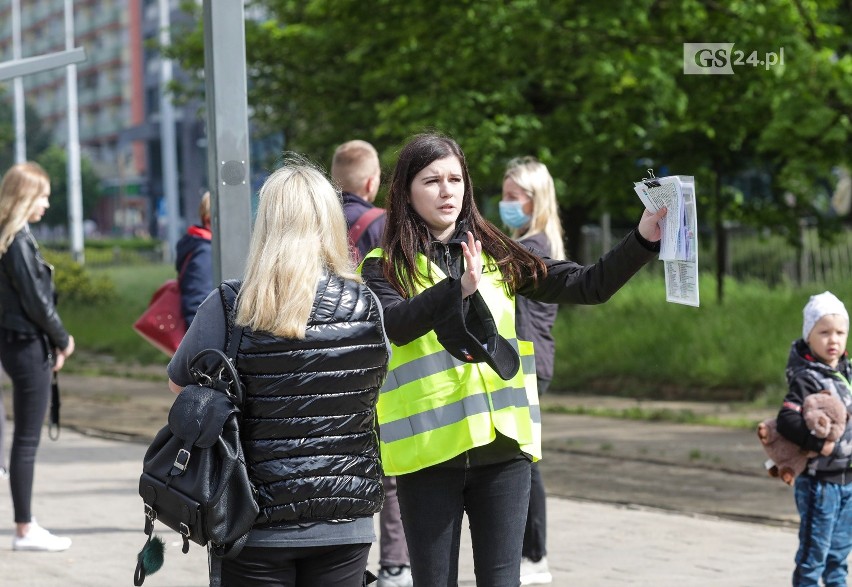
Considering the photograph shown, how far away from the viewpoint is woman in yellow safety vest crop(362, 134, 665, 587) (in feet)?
13.0

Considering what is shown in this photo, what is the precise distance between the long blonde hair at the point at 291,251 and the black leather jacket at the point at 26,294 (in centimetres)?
361

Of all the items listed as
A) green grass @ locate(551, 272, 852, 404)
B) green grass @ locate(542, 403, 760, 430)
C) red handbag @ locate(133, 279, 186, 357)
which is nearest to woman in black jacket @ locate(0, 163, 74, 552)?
red handbag @ locate(133, 279, 186, 357)

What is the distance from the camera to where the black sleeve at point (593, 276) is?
4035 millimetres

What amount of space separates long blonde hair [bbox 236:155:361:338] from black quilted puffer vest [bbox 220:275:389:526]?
1.9 inches

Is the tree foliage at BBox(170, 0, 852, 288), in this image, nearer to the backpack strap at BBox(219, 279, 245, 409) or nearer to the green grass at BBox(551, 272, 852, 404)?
the green grass at BBox(551, 272, 852, 404)

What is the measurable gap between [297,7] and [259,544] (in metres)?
23.7

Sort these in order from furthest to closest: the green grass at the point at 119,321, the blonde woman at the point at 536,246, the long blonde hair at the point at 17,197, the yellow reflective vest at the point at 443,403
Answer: the green grass at the point at 119,321 < the long blonde hair at the point at 17,197 < the blonde woman at the point at 536,246 < the yellow reflective vest at the point at 443,403

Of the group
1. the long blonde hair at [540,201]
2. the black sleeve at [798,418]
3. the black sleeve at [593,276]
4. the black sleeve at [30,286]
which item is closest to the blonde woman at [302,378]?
the black sleeve at [593,276]

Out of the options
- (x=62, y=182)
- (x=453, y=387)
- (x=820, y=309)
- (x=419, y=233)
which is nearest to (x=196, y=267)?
(x=820, y=309)

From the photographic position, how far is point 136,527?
7.79 meters

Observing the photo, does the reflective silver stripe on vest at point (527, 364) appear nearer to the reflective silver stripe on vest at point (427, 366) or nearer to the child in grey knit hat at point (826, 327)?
the reflective silver stripe on vest at point (427, 366)

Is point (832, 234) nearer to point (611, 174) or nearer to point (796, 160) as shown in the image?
point (611, 174)

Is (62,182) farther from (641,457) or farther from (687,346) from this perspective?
(641,457)

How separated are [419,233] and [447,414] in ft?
1.74
